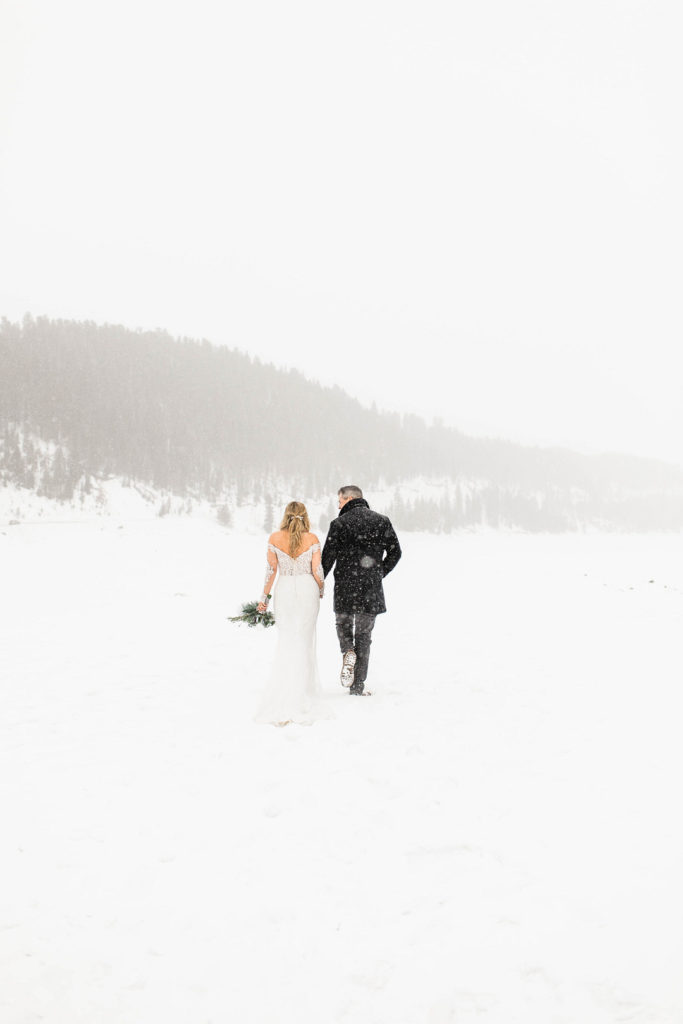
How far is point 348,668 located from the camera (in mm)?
7949

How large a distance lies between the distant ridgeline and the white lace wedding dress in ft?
180

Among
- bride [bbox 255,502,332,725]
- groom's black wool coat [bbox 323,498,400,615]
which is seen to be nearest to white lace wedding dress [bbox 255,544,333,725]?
bride [bbox 255,502,332,725]

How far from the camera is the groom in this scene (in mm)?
7746

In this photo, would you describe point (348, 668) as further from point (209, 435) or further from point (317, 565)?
point (209, 435)

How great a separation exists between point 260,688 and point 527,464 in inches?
7359

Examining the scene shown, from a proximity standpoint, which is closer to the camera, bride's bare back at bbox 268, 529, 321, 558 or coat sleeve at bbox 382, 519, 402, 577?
bride's bare back at bbox 268, 529, 321, 558

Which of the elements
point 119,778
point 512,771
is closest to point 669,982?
point 512,771

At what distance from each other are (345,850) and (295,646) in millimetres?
3188

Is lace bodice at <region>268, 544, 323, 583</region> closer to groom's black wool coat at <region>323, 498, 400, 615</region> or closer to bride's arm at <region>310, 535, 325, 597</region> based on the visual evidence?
bride's arm at <region>310, 535, 325, 597</region>

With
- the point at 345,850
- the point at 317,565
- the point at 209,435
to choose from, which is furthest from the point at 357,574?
the point at 209,435

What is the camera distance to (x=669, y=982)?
9.46ft

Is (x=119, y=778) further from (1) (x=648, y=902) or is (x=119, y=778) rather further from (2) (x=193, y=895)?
(1) (x=648, y=902)

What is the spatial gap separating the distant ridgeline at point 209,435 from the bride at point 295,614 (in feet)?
180

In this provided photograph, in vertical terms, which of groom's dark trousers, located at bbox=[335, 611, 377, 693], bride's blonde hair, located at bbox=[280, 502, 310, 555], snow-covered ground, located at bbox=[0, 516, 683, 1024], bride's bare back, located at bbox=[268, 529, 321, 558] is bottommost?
snow-covered ground, located at bbox=[0, 516, 683, 1024]
